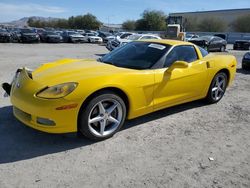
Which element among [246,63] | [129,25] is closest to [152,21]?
[129,25]

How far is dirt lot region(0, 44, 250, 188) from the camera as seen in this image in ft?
9.86

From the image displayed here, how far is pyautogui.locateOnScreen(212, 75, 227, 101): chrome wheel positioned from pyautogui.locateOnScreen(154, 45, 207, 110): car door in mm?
519

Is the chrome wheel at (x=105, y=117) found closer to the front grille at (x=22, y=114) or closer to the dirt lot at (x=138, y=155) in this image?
the dirt lot at (x=138, y=155)

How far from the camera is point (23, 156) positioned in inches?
Result: 134

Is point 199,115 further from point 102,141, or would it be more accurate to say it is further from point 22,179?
point 22,179

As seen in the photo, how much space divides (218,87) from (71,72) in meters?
3.32

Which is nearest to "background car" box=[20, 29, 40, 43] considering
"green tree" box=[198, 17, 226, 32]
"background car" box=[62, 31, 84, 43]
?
"background car" box=[62, 31, 84, 43]

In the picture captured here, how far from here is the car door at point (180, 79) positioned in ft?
14.7

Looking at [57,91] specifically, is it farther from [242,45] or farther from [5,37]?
[5,37]

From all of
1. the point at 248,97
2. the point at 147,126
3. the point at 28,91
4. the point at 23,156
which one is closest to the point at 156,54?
the point at 147,126

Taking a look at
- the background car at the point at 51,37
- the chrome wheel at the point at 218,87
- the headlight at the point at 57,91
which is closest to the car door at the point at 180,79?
the chrome wheel at the point at 218,87

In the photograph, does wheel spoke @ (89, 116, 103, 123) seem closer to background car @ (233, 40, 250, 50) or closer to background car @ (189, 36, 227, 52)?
background car @ (189, 36, 227, 52)

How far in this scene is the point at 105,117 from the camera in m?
3.91

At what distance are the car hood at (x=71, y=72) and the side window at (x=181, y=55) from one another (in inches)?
34.9
